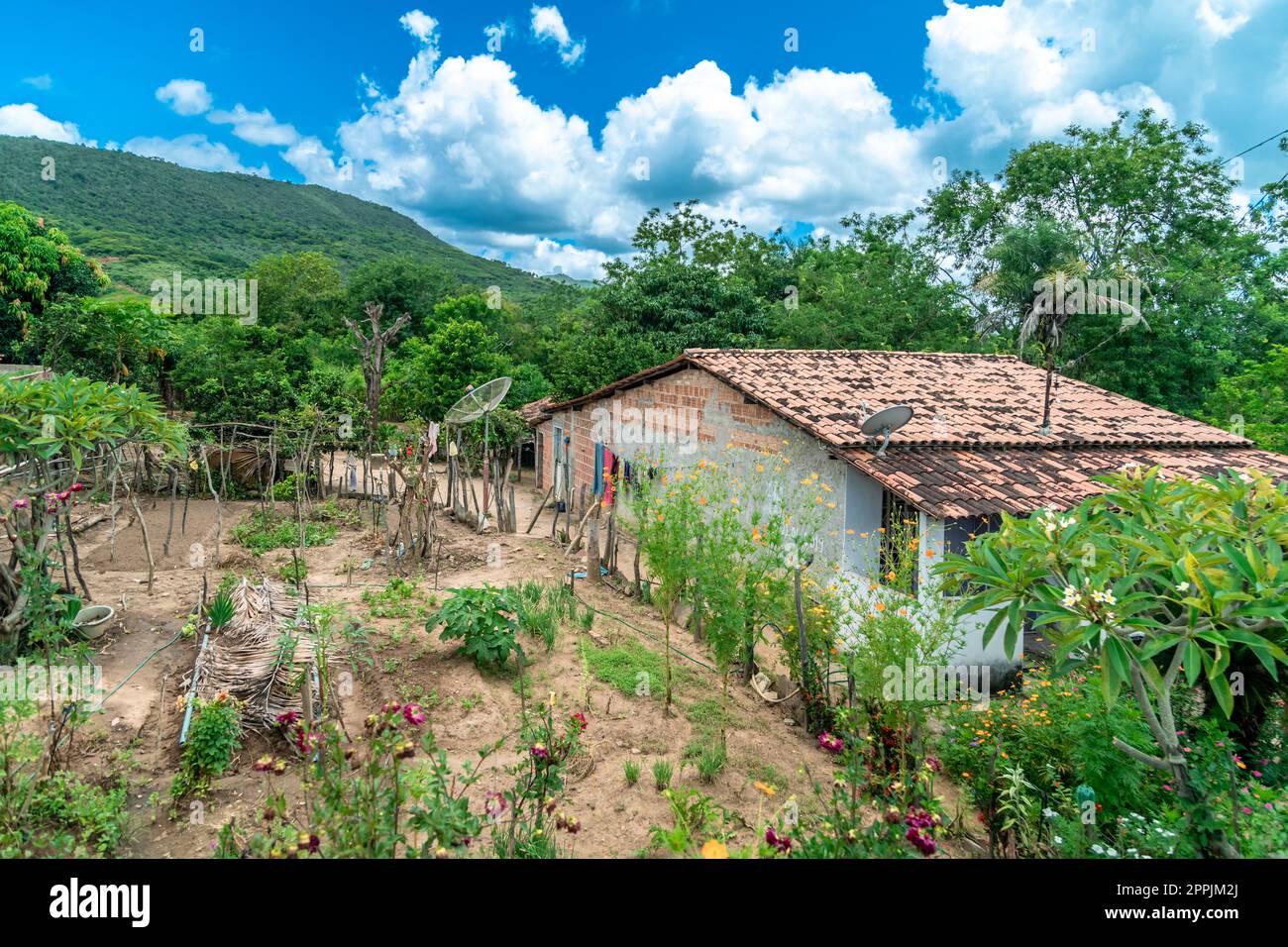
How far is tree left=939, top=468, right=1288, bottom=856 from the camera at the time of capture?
9.89 ft

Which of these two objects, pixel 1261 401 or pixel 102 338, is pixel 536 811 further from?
pixel 1261 401

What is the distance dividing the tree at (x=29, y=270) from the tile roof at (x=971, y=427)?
20966mm

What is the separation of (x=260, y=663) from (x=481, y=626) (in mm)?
1910

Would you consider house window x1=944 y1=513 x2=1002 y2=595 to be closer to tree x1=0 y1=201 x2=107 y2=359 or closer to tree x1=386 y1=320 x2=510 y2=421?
tree x1=386 y1=320 x2=510 y2=421

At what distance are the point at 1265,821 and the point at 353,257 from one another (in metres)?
59.8

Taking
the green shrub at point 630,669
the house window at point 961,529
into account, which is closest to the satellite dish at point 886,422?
the house window at point 961,529

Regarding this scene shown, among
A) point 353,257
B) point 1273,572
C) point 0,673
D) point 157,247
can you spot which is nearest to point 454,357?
point 0,673

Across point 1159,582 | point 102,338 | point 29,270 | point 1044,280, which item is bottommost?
point 1159,582

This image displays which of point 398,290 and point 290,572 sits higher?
point 398,290

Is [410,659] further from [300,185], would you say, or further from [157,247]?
[300,185]

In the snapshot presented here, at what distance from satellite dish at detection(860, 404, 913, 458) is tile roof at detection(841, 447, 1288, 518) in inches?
8.8

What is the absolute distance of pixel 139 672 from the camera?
21.7ft

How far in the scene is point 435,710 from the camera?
6.22 meters

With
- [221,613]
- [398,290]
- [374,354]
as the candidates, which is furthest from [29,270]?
[221,613]
